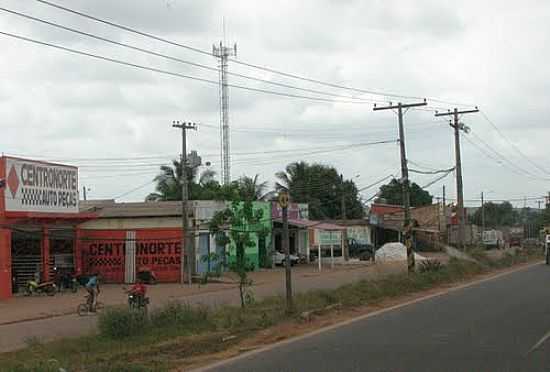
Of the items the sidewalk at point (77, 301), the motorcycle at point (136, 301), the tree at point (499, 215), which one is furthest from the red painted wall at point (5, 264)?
the tree at point (499, 215)

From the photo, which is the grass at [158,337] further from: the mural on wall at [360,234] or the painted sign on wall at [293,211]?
the mural on wall at [360,234]

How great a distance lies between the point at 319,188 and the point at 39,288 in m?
50.0

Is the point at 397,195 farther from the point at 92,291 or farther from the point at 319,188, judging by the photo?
the point at 92,291

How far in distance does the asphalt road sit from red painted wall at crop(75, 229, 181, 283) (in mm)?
20183

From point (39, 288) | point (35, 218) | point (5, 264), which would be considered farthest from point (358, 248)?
point (5, 264)

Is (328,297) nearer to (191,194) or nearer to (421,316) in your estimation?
(421,316)

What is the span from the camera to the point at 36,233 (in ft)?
111

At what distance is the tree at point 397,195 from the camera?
10376cm

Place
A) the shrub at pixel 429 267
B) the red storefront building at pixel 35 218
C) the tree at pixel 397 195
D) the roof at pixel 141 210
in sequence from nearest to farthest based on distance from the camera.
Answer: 1. the red storefront building at pixel 35 218
2. the shrub at pixel 429 267
3. the roof at pixel 141 210
4. the tree at pixel 397 195

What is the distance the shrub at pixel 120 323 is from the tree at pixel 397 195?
85771mm

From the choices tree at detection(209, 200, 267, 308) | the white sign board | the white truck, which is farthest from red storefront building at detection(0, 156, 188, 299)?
the white truck

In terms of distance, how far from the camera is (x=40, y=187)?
110 ft

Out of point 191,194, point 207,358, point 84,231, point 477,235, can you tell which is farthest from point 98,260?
point 477,235

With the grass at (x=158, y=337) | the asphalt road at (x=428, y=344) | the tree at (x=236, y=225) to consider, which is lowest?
the asphalt road at (x=428, y=344)
